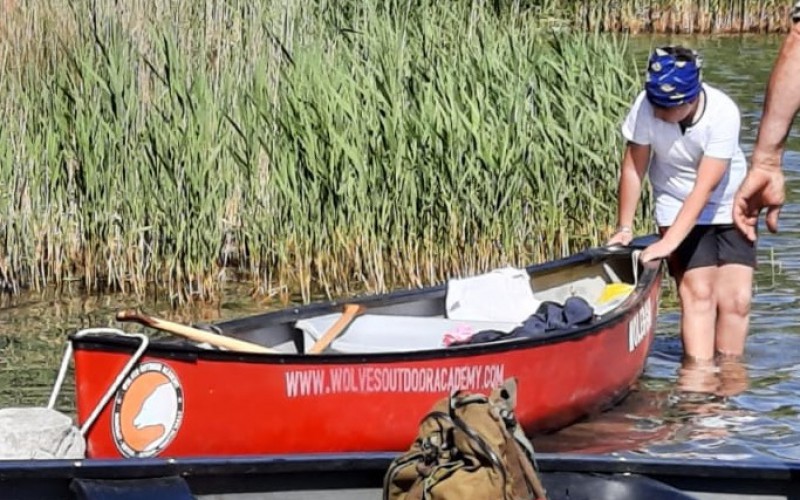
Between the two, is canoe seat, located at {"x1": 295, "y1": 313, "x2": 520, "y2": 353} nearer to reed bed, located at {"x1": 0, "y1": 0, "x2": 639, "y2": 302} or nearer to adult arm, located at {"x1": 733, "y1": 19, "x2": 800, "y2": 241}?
reed bed, located at {"x1": 0, "y1": 0, "x2": 639, "y2": 302}

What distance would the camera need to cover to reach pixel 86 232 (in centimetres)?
974

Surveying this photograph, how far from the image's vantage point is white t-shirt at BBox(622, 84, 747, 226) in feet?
23.8

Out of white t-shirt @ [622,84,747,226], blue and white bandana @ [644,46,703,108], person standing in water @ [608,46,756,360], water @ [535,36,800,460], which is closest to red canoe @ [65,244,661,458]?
water @ [535,36,800,460]

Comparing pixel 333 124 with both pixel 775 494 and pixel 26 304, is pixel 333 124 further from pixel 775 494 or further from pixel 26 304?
pixel 775 494

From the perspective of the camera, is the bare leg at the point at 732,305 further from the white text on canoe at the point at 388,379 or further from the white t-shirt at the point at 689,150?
the white text on canoe at the point at 388,379

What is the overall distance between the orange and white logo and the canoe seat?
4.03ft

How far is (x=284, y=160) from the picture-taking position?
31.3 feet

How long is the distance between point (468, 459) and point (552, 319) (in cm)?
345

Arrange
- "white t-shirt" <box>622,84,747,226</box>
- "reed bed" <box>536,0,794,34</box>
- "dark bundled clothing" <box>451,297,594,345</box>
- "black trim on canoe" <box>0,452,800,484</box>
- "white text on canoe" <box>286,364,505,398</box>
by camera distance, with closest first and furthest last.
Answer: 1. "black trim on canoe" <box>0,452,800,484</box>
2. "white text on canoe" <box>286,364,505,398</box>
3. "dark bundled clothing" <box>451,297,594,345</box>
4. "white t-shirt" <box>622,84,747,226</box>
5. "reed bed" <box>536,0,794,34</box>

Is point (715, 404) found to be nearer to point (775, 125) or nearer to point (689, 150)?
point (689, 150)

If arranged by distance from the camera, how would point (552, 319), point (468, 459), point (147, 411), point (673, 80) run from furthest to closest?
1. point (552, 319)
2. point (673, 80)
3. point (147, 411)
4. point (468, 459)

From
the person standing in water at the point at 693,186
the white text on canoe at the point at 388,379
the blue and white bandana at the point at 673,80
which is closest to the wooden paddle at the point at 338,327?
the white text on canoe at the point at 388,379

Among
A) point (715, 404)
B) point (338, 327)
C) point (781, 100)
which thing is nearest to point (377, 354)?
point (338, 327)

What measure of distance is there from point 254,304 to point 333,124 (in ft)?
3.87
